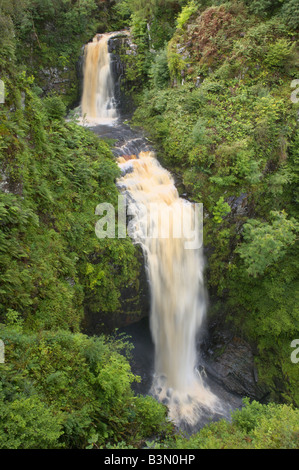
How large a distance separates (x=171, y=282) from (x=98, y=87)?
12.1 meters

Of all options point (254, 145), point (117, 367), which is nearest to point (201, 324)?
point (117, 367)

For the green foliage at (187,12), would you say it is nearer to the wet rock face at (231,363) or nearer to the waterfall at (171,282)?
the waterfall at (171,282)

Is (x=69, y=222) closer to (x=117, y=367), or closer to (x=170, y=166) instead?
(x=117, y=367)

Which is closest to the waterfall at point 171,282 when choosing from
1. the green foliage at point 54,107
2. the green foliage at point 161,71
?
the green foliage at point 54,107

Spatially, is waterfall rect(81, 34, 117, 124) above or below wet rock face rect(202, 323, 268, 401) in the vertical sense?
above

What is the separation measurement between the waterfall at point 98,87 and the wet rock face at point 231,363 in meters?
12.6

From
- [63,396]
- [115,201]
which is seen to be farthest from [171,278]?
[63,396]

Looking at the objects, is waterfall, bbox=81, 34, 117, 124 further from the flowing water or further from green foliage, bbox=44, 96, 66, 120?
green foliage, bbox=44, 96, 66, 120

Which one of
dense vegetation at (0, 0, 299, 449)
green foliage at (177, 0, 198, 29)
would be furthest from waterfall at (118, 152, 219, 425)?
green foliage at (177, 0, 198, 29)

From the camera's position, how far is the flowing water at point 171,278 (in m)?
10.2

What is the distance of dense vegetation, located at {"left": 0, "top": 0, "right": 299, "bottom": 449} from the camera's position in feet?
16.8

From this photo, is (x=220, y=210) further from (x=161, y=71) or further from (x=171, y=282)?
(x=161, y=71)

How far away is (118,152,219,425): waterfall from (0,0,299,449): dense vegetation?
0.76 meters

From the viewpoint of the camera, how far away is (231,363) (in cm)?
1186
